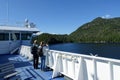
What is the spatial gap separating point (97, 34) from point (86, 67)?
164660 mm

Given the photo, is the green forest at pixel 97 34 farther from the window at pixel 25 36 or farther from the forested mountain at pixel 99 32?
the window at pixel 25 36

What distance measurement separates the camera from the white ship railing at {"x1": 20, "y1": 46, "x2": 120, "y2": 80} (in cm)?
432

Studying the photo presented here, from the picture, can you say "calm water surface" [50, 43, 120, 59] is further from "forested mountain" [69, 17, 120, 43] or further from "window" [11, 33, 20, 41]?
"forested mountain" [69, 17, 120, 43]

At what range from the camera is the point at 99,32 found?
169750 mm

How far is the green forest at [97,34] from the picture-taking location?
488ft

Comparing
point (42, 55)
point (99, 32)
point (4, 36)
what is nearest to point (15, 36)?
point (4, 36)

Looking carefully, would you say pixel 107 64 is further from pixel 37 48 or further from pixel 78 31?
pixel 78 31

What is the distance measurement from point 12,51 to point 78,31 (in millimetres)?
174907

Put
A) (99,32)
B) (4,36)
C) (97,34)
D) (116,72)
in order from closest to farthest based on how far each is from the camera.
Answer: (116,72), (4,36), (97,34), (99,32)

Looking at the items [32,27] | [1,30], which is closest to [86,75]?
[1,30]

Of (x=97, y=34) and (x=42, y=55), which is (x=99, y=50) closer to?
(x=42, y=55)

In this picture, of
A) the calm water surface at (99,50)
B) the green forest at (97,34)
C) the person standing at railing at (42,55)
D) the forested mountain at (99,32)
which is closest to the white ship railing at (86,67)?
the person standing at railing at (42,55)

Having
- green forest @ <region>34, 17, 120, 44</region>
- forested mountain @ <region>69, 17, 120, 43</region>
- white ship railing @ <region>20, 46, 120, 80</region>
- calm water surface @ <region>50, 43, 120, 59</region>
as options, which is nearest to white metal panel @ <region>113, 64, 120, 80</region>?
white ship railing @ <region>20, 46, 120, 80</region>

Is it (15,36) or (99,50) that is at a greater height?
(15,36)
